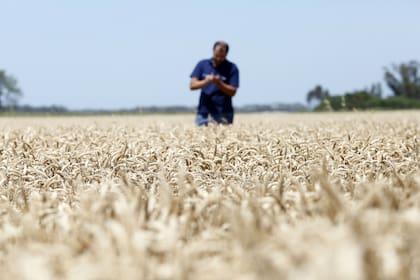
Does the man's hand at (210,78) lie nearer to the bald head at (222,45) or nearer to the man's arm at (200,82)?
the man's arm at (200,82)

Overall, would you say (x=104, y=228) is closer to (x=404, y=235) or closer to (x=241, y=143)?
(x=404, y=235)

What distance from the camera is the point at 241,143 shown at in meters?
7.41

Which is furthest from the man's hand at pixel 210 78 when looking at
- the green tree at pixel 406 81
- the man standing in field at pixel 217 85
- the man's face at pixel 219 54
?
the green tree at pixel 406 81

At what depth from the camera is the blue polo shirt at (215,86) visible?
1238 centimetres

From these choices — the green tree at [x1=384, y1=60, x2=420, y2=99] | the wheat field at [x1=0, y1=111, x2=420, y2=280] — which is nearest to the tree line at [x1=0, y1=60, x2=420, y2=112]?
the green tree at [x1=384, y1=60, x2=420, y2=99]

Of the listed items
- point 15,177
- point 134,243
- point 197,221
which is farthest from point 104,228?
point 15,177

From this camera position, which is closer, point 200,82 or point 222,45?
point 200,82

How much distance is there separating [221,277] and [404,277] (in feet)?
1.81

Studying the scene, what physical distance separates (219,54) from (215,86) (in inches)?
29.4

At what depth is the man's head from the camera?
1199 centimetres

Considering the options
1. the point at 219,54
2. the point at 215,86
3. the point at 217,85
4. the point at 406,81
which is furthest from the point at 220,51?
the point at 406,81

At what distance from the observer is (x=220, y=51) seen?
12.0 metres

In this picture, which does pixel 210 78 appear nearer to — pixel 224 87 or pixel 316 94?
pixel 224 87

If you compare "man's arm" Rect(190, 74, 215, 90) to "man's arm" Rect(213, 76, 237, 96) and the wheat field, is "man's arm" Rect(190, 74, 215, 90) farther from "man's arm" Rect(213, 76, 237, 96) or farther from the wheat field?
the wheat field
